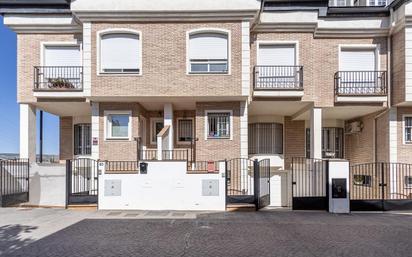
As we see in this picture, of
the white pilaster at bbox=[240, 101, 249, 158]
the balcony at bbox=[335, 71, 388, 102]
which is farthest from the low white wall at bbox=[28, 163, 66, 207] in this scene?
the balcony at bbox=[335, 71, 388, 102]

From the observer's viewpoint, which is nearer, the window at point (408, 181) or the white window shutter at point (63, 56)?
the window at point (408, 181)

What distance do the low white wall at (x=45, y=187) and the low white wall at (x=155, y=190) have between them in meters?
2.39

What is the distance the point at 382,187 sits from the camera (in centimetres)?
1177

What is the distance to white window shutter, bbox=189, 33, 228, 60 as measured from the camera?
13.2m

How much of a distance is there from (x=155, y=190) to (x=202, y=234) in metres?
3.92

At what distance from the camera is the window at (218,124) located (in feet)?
44.9

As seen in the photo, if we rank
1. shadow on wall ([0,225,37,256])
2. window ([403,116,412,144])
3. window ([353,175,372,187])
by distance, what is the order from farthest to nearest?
window ([353,175,372,187]) < window ([403,116,412,144]) < shadow on wall ([0,225,37,256])

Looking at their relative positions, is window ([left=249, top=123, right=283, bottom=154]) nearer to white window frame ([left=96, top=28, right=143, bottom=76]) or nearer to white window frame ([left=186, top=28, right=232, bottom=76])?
white window frame ([left=186, top=28, right=232, bottom=76])

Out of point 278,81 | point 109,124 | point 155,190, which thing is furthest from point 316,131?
point 109,124

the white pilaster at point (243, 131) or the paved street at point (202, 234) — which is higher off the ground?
the white pilaster at point (243, 131)

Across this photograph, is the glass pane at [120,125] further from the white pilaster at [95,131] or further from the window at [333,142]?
the window at [333,142]

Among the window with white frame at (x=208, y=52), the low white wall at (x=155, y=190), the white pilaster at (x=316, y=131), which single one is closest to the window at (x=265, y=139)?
the white pilaster at (x=316, y=131)

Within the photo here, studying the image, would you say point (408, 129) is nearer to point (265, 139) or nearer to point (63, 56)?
point (265, 139)

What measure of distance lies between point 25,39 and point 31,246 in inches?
428
